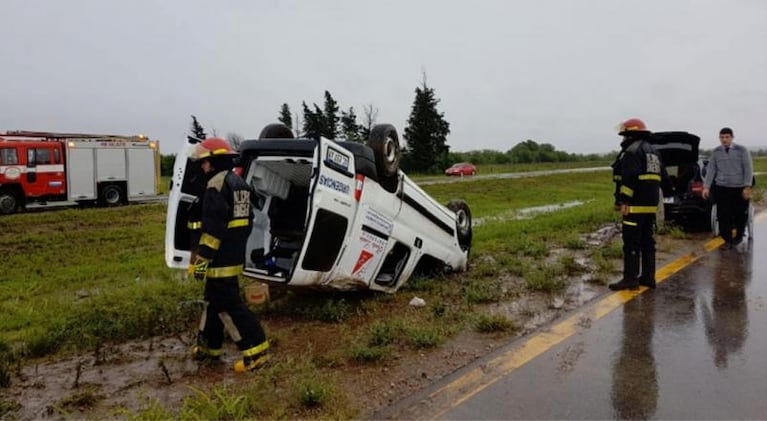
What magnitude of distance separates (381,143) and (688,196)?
282 inches

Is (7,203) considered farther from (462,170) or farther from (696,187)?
(462,170)

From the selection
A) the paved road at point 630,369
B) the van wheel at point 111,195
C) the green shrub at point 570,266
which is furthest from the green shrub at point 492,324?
the van wheel at point 111,195

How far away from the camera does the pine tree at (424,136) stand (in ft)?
155

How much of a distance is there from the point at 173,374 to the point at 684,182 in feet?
31.6

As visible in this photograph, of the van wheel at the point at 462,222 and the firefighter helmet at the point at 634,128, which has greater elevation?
the firefighter helmet at the point at 634,128

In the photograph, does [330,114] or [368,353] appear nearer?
[368,353]

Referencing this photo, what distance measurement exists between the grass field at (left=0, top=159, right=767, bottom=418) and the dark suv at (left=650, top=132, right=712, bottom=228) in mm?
1577

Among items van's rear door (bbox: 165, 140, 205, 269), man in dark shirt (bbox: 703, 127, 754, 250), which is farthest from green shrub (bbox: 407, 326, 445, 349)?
man in dark shirt (bbox: 703, 127, 754, 250)

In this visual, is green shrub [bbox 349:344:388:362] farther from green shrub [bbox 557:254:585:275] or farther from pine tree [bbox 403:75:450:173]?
pine tree [bbox 403:75:450:173]

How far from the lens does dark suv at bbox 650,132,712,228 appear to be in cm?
970

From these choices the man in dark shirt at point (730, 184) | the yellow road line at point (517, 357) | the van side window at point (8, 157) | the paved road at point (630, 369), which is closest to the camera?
the paved road at point (630, 369)

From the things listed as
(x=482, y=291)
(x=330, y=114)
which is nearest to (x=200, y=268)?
(x=482, y=291)

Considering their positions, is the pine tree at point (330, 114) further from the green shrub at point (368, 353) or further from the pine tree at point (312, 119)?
the green shrub at point (368, 353)

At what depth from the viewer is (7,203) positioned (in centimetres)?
1753
